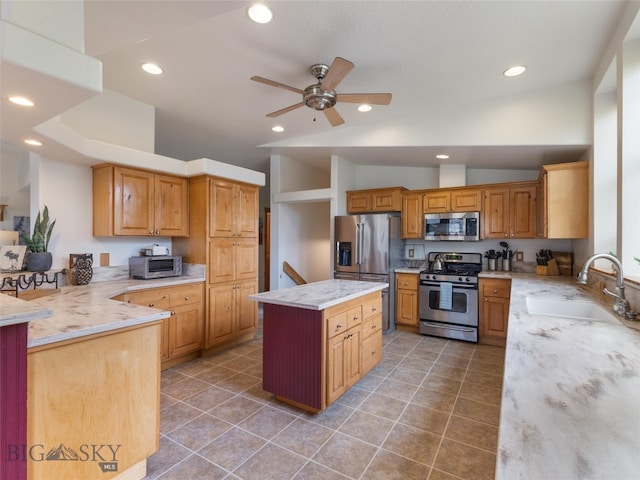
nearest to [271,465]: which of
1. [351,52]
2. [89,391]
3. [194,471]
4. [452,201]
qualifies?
[194,471]

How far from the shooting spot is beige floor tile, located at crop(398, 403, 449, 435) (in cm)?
217

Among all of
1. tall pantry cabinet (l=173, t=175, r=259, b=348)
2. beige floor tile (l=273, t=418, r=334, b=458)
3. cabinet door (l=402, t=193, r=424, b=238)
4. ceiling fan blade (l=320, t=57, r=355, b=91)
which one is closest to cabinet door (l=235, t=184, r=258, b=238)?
tall pantry cabinet (l=173, t=175, r=259, b=348)

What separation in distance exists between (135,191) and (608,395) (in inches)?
145

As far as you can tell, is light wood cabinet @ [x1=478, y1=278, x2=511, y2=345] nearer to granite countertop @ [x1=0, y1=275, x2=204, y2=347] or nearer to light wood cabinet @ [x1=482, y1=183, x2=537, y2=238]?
light wood cabinet @ [x1=482, y1=183, x2=537, y2=238]

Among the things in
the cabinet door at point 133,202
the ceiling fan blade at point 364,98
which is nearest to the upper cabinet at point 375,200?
the ceiling fan blade at point 364,98

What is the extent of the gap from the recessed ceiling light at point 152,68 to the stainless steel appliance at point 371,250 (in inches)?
116

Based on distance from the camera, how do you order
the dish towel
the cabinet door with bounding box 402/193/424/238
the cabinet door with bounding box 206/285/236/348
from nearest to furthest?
the cabinet door with bounding box 206/285/236/348
the dish towel
the cabinet door with bounding box 402/193/424/238

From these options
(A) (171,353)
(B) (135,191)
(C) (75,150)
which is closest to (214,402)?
(A) (171,353)

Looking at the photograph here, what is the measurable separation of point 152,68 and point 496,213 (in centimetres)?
428

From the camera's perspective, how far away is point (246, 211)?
4.00 metres

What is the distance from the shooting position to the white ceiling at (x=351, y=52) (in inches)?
Result: 76.5

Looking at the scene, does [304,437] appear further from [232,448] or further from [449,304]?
[449,304]

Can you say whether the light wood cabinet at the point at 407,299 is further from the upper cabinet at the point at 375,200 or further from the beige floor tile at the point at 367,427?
the beige floor tile at the point at 367,427

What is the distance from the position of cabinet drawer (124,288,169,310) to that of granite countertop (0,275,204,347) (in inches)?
6.5
